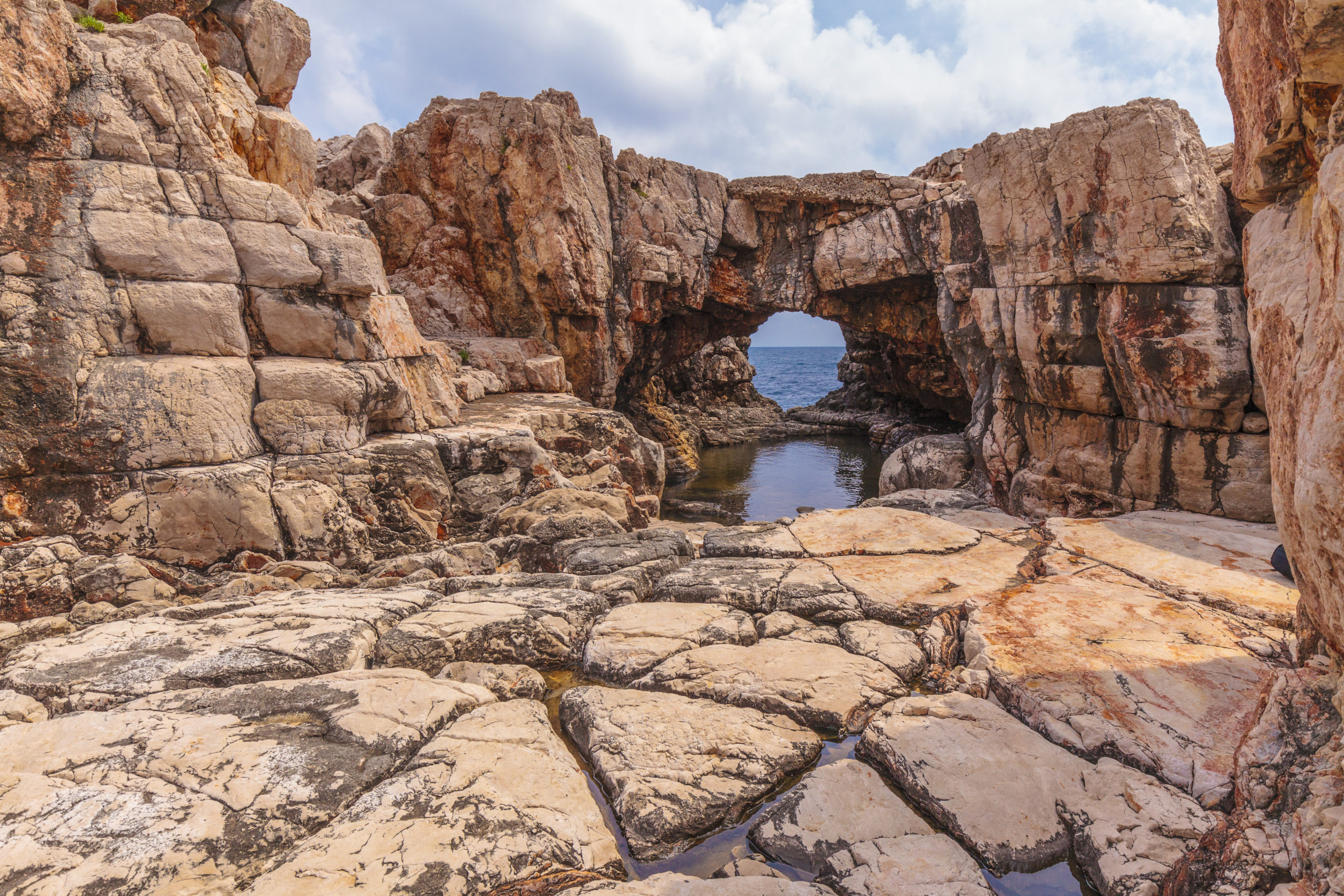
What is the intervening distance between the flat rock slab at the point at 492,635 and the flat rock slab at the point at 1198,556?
4.56 meters

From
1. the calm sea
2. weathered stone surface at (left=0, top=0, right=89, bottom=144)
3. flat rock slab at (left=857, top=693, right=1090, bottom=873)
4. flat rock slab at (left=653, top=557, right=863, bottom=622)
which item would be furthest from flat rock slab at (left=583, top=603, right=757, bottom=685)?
the calm sea

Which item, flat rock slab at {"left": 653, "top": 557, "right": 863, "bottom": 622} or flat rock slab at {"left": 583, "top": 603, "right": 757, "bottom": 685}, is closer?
flat rock slab at {"left": 583, "top": 603, "right": 757, "bottom": 685}

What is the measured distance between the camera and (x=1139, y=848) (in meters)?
2.54

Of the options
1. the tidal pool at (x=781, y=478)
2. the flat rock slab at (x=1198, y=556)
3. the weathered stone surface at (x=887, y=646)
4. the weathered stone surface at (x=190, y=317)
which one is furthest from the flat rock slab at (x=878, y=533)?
the tidal pool at (x=781, y=478)

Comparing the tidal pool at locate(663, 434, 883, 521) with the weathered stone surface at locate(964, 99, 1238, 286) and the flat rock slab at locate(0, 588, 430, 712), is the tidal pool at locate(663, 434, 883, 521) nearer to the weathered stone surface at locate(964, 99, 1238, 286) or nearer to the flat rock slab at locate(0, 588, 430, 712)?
the weathered stone surface at locate(964, 99, 1238, 286)

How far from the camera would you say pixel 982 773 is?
9.89 ft

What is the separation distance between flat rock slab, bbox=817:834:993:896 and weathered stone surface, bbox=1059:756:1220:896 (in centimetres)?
49

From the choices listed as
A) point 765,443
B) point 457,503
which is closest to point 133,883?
point 457,503

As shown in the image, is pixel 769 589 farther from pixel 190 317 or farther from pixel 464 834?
pixel 190 317

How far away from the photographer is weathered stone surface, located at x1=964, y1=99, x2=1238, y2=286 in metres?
9.05

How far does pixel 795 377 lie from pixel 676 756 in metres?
89.8

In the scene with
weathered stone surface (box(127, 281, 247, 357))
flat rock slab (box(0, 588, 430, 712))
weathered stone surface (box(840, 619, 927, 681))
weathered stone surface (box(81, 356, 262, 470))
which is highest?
weathered stone surface (box(127, 281, 247, 357))

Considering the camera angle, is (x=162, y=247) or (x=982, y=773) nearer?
(x=982, y=773)

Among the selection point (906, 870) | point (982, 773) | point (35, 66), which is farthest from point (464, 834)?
point (35, 66)
